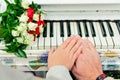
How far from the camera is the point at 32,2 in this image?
77.1 inches

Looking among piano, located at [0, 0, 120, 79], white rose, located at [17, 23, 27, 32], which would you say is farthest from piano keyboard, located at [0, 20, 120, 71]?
white rose, located at [17, 23, 27, 32]

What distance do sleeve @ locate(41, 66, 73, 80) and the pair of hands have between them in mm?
91

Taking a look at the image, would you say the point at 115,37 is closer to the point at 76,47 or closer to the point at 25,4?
the point at 76,47

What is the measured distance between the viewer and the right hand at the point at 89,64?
1814 mm

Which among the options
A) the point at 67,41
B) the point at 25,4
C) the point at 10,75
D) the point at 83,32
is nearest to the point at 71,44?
the point at 67,41

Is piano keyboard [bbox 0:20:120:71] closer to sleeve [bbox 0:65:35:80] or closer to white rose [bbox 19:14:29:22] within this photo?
white rose [bbox 19:14:29:22]

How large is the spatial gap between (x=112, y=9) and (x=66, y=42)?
40 centimetres

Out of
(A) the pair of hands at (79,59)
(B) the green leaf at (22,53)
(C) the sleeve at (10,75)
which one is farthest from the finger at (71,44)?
(C) the sleeve at (10,75)

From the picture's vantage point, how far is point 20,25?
1864 mm

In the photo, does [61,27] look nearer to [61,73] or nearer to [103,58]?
[103,58]

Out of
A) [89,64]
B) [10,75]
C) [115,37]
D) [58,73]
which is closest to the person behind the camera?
[10,75]

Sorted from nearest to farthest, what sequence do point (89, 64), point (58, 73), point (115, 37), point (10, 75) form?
point (10, 75)
point (58, 73)
point (89, 64)
point (115, 37)

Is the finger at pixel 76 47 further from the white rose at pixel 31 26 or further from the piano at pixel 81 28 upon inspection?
the white rose at pixel 31 26

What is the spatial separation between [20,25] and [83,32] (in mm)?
394
